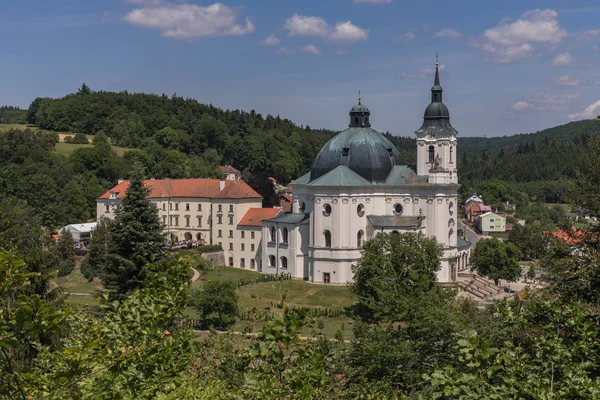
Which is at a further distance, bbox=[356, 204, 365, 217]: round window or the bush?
the bush

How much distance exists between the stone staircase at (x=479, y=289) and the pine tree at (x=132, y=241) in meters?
31.0

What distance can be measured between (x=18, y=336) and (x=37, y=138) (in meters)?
101

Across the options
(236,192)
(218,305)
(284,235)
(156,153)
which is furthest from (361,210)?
(156,153)

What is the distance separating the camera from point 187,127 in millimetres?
126062

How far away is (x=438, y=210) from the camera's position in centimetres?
5806

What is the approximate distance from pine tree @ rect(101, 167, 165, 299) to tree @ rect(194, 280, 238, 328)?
12.8 metres

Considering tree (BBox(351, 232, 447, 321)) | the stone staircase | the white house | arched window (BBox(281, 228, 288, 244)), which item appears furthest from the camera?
the white house

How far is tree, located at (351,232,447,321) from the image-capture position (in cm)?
3947

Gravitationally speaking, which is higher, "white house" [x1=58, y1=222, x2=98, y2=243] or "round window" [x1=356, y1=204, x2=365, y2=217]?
"round window" [x1=356, y1=204, x2=365, y2=217]

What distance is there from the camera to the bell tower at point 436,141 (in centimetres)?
5906

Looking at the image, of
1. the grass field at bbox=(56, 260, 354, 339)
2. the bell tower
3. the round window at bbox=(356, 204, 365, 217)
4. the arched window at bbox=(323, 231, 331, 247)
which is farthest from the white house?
the bell tower

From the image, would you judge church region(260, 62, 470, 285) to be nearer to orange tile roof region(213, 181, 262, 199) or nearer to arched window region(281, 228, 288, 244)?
arched window region(281, 228, 288, 244)

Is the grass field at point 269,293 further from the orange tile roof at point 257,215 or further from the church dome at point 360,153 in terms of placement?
the church dome at point 360,153

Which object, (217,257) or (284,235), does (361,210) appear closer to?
(284,235)
